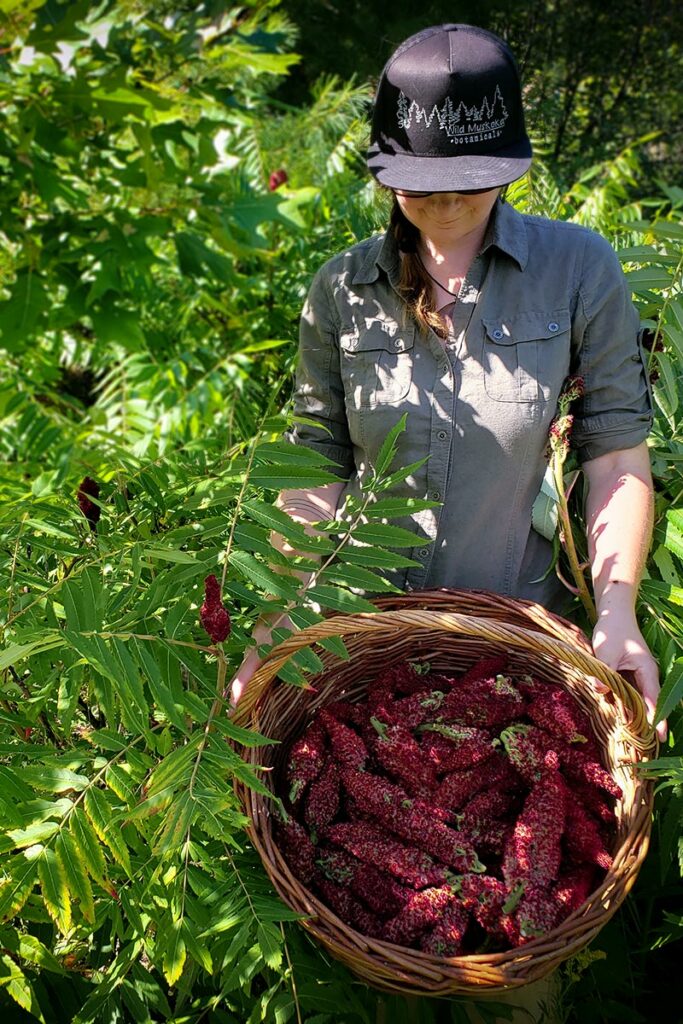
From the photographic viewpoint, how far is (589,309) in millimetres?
1816

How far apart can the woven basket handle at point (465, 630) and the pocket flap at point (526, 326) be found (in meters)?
0.55

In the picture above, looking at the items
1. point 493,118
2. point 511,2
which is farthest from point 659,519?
point 511,2

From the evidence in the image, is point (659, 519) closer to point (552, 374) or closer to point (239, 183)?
point (552, 374)

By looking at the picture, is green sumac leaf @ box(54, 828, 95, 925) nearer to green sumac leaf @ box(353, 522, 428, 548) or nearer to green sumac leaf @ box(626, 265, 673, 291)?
green sumac leaf @ box(353, 522, 428, 548)

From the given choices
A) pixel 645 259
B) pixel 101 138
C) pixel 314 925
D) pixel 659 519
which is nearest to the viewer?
pixel 314 925

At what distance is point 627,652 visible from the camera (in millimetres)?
1631

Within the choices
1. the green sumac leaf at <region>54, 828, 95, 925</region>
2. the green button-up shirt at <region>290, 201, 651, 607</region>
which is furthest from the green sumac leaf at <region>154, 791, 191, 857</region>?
the green button-up shirt at <region>290, 201, 651, 607</region>

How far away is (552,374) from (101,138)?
1.84 m

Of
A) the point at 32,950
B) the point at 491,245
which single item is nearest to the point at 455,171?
the point at 491,245

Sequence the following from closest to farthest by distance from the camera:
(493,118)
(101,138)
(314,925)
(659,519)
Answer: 1. (314,925)
2. (493,118)
3. (659,519)
4. (101,138)

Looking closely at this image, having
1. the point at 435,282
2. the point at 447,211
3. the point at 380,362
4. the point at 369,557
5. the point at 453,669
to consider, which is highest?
the point at 447,211

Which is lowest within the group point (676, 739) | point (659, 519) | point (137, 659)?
point (676, 739)

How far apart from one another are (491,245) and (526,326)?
161 mm

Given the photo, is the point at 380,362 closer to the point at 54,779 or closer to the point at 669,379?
the point at 669,379
